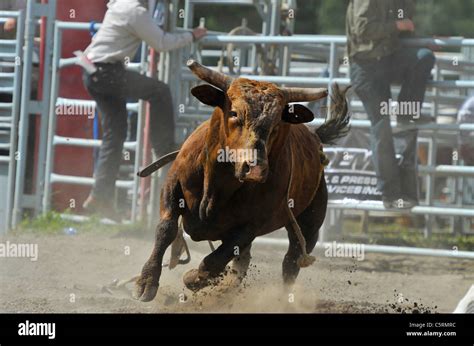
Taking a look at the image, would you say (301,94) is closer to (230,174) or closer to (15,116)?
(230,174)

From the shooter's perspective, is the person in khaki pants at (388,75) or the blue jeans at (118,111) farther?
the blue jeans at (118,111)

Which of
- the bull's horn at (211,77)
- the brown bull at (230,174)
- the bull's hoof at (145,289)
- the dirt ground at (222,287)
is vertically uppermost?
the bull's horn at (211,77)

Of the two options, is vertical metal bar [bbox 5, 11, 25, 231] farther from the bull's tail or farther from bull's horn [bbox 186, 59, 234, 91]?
bull's horn [bbox 186, 59, 234, 91]

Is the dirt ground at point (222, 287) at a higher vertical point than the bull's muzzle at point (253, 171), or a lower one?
lower

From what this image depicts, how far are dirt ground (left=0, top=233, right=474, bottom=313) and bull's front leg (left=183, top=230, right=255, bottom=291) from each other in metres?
0.62

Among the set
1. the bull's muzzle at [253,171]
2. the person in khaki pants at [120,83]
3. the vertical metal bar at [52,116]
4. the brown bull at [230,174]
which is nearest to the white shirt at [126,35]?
the person in khaki pants at [120,83]

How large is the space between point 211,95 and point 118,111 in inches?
152

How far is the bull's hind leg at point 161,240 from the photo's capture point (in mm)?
5562

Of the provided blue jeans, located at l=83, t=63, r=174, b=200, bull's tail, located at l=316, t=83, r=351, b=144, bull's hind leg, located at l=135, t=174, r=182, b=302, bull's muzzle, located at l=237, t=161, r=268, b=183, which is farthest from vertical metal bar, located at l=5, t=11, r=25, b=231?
bull's muzzle, located at l=237, t=161, r=268, b=183

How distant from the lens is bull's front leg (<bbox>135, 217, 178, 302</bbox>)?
18.2 feet

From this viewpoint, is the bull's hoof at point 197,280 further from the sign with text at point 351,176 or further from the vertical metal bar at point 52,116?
the vertical metal bar at point 52,116

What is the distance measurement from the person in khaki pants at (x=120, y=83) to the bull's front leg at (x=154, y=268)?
351 centimetres

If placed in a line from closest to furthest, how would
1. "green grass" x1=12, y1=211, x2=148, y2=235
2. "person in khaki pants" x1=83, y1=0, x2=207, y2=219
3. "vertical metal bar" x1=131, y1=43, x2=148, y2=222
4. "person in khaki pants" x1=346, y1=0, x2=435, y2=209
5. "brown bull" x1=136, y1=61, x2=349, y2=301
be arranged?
1. "brown bull" x1=136, y1=61, x2=349, y2=301
2. "person in khaki pants" x1=346, y1=0, x2=435, y2=209
3. "person in khaki pants" x1=83, y1=0, x2=207, y2=219
4. "green grass" x1=12, y1=211, x2=148, y2=235
5. "vertical metal bar" x1=131, y1=43, x2=148, y2=222

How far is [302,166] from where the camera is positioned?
6.26 meters
